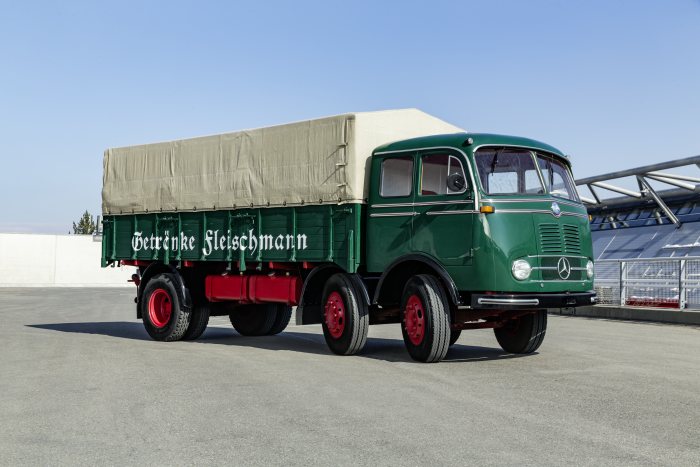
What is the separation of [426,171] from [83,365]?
4.86m

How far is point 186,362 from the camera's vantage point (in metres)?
10.8

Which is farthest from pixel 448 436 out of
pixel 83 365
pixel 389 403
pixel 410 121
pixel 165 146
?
pixel 165 146

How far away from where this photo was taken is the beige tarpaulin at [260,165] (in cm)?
1163

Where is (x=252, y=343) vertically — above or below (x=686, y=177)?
below

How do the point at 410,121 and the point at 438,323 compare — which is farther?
the point at 410,121

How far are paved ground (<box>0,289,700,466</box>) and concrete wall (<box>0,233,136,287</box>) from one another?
157 ft

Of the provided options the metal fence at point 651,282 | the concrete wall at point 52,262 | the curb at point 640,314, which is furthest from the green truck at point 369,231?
the concrete wall at point 52,262

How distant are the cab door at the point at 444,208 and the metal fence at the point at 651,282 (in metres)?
10.5

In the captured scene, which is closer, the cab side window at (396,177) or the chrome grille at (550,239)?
the chrome grille at (550,239)

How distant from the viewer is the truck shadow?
11.7 meters

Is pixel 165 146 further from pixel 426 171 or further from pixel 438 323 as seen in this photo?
pixel 438 323

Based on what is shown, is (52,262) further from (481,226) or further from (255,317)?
(481,226)

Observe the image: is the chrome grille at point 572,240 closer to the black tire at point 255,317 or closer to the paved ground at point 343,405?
the paved ground at point 343,405

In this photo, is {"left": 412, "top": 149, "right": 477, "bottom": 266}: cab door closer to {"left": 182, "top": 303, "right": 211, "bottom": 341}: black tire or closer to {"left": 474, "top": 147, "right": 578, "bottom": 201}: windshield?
{"left": 474, "top": 147, "right": 578, "bottom": 201}: windshield
